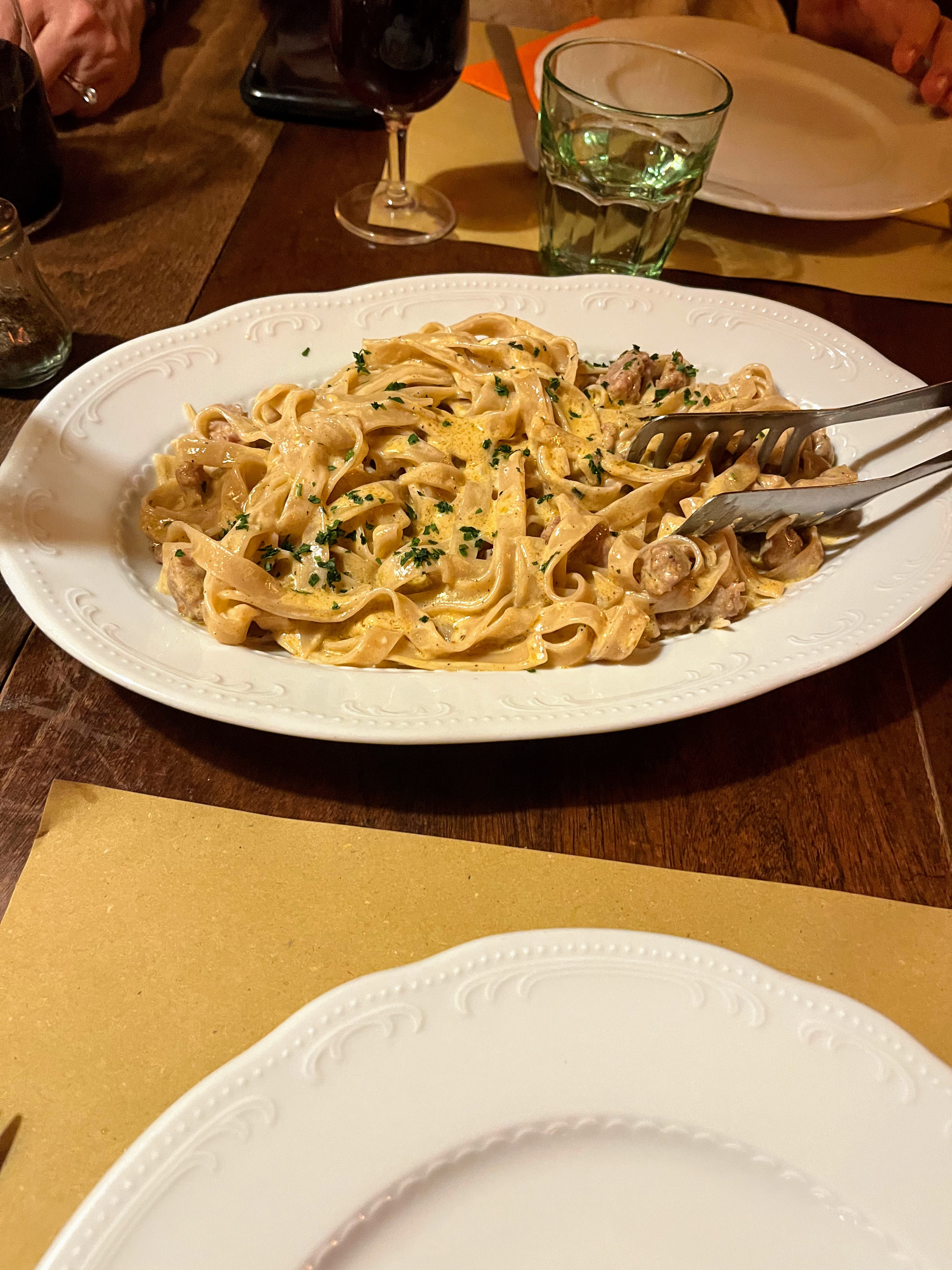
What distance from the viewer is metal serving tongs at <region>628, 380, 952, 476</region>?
5.80 ft

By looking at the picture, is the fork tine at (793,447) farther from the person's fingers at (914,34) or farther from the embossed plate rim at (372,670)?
the person's fingers at (914,34)

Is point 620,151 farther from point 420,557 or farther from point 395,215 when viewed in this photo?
point 420,557

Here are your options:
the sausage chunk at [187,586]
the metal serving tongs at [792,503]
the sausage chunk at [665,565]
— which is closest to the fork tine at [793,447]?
the metal serving tongs at [792,503]

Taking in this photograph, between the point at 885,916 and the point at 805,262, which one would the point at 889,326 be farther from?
the point at 885,916

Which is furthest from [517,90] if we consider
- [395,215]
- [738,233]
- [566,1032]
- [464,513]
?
[566,1032]

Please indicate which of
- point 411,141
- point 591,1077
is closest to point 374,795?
point 591,1077

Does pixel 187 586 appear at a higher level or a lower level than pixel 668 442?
lower

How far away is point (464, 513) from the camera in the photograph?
1.73m

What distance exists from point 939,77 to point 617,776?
2.71 meters

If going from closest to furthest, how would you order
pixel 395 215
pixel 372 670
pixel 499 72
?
1. pixel 372 670
2. pixel 395 215
3. pixel 499 72

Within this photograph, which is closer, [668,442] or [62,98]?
[668,442]

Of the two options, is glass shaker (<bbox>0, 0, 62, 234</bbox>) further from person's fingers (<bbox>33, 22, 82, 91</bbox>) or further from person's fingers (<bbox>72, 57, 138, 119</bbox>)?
person's fingers (<bbox>72, 57, 138, 119</bbox>)

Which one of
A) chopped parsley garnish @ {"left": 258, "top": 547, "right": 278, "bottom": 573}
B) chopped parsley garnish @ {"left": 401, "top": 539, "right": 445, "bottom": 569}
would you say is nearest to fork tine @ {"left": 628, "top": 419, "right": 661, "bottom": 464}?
chopped parsley garnish @ {"left": 401, "top": 539, "right": 445, "bottom": 569}

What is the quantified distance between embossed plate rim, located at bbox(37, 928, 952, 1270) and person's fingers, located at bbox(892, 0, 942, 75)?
3.24 metres
